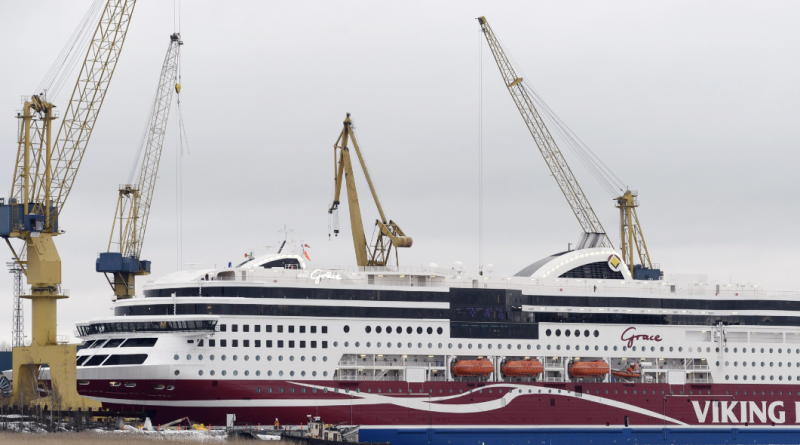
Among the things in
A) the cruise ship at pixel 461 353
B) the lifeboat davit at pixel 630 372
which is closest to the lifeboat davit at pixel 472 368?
the cruise ship at pixel 461 353

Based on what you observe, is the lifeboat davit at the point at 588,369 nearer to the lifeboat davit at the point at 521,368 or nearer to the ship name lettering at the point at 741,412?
the lifeboat davit at the point at 521,368

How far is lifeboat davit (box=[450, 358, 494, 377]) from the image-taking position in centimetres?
6581

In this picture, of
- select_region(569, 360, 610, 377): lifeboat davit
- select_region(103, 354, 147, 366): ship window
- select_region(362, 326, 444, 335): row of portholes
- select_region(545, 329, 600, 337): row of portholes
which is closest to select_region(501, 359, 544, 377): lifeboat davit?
select_region(569, 360, 610, 377): lifeboat davit

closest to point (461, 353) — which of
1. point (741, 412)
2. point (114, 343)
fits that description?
point (741, 412)

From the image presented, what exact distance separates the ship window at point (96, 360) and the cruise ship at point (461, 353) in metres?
0.11

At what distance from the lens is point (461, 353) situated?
67.1 meters

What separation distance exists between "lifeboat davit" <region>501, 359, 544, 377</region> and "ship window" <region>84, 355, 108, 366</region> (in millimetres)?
23316

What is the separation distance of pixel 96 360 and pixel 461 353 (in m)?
21.1

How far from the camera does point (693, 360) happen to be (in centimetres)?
7175

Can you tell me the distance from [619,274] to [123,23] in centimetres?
3661

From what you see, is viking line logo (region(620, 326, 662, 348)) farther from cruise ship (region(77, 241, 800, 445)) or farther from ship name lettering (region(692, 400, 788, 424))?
ship name lettering (region(692, 400, 788, 424))

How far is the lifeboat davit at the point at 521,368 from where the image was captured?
66812mm

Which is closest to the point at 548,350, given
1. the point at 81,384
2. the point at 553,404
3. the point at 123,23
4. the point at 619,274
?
the point at 553,404

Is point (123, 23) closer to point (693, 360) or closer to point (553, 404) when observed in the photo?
point (553, 404)
